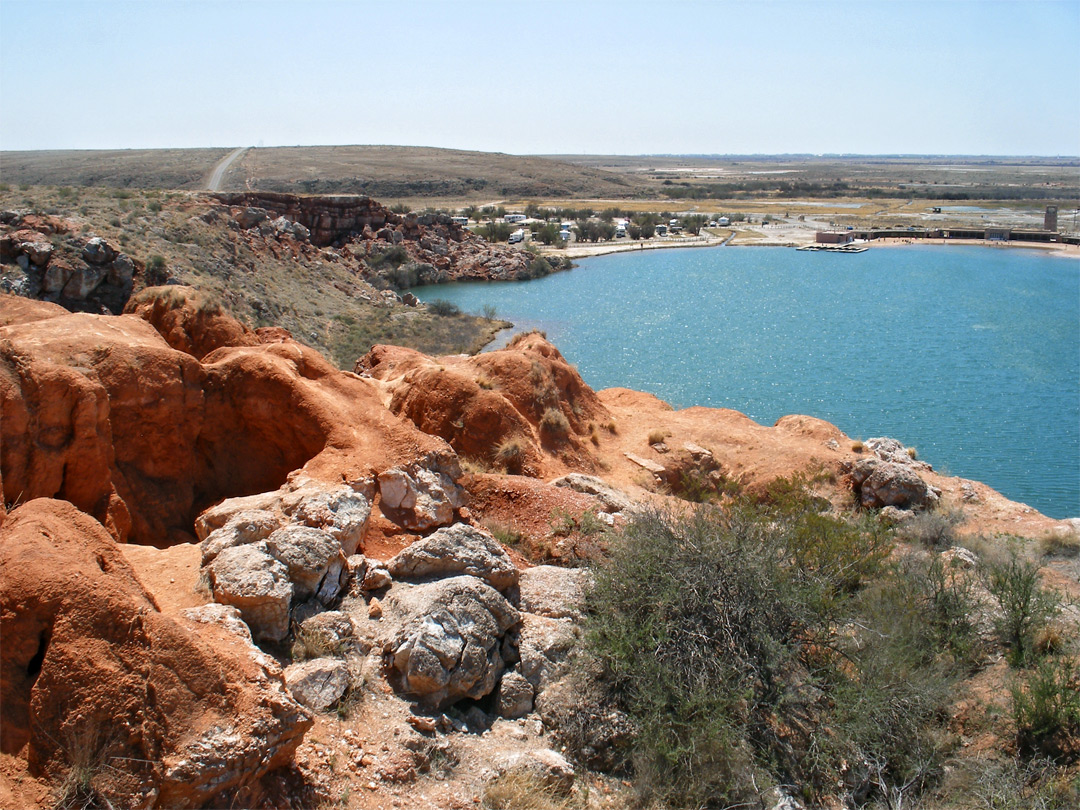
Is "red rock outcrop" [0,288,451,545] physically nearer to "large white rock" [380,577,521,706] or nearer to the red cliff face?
"large white rock" [380,577,521,706]

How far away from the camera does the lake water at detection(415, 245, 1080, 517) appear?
98.4 feet

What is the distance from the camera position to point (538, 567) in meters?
9.95

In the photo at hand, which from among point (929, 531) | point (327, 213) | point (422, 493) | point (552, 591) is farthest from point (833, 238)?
point (552, 591)

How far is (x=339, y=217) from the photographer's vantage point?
61938 mm

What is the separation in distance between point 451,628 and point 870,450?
17012 millimetres

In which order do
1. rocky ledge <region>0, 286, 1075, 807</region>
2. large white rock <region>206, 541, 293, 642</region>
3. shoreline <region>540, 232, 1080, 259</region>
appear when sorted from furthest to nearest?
shoreline <region>540, 232, 1080, 259</region>, large white rock <region>206, 541, 293, 642</region>, rocky ledge <region>0, 286, 1075, 807</region>

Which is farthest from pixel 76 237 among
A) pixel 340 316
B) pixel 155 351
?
pixel 155 351

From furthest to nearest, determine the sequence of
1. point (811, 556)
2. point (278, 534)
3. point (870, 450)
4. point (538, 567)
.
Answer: point (870, 450)
point (811, 556)
point (538, 567)
point (278, 534)

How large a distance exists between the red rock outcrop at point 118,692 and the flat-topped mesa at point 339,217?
52.7m

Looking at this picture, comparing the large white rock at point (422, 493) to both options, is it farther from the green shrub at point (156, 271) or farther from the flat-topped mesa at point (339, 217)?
the flat-topped mesa at point (339, 217)

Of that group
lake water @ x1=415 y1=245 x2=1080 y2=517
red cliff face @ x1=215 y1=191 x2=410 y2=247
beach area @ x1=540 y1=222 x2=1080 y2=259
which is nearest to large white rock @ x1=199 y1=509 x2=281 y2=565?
lake water @ x1=415 y1=245 x2=1080 y2=517

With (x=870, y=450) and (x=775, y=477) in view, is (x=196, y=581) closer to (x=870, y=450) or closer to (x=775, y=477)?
(x=775, y=477)

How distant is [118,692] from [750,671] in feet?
19.1

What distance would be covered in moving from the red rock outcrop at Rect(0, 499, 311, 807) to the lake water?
2448cm
